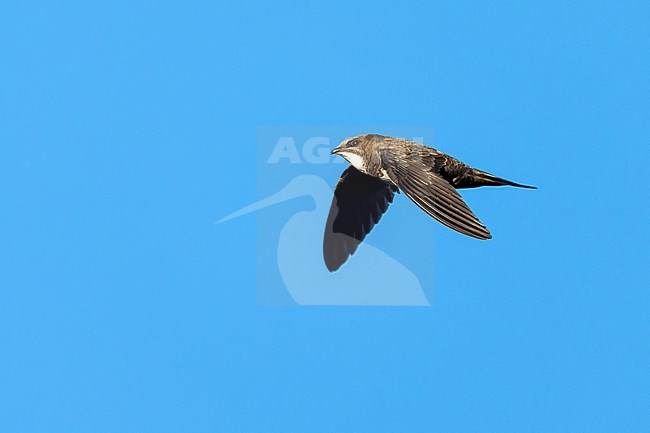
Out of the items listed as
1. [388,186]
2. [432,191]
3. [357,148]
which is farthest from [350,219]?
[432,191]

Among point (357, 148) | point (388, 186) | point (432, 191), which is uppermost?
point (388, 186)

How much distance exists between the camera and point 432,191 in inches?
312

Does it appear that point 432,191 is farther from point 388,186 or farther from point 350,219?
point 350,219

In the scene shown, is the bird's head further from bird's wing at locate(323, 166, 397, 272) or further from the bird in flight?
bird's wing at locate(323, 166, 397, 272)

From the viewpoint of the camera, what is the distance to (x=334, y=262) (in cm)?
991

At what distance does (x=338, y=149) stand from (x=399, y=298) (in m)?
1.73

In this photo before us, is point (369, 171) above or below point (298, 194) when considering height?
below

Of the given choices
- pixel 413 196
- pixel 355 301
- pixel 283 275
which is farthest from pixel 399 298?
pixel 413 196

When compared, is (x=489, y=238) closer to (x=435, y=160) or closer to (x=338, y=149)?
(x=435, y=160)

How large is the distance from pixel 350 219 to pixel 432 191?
2.18 m

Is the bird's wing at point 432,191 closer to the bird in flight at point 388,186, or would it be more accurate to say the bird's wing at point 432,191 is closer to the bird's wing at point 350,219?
the bird in flight at point 388,186

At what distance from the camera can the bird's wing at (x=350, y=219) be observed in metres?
9.91

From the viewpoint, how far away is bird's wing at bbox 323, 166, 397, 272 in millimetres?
9914

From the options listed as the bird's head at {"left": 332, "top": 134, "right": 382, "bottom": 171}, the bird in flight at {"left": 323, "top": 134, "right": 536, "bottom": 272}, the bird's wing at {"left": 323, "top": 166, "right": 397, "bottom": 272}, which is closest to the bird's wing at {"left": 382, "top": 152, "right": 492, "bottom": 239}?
the bird in flight at {"left": 323, "top": 134, "right": 536, "bottom": 272}
